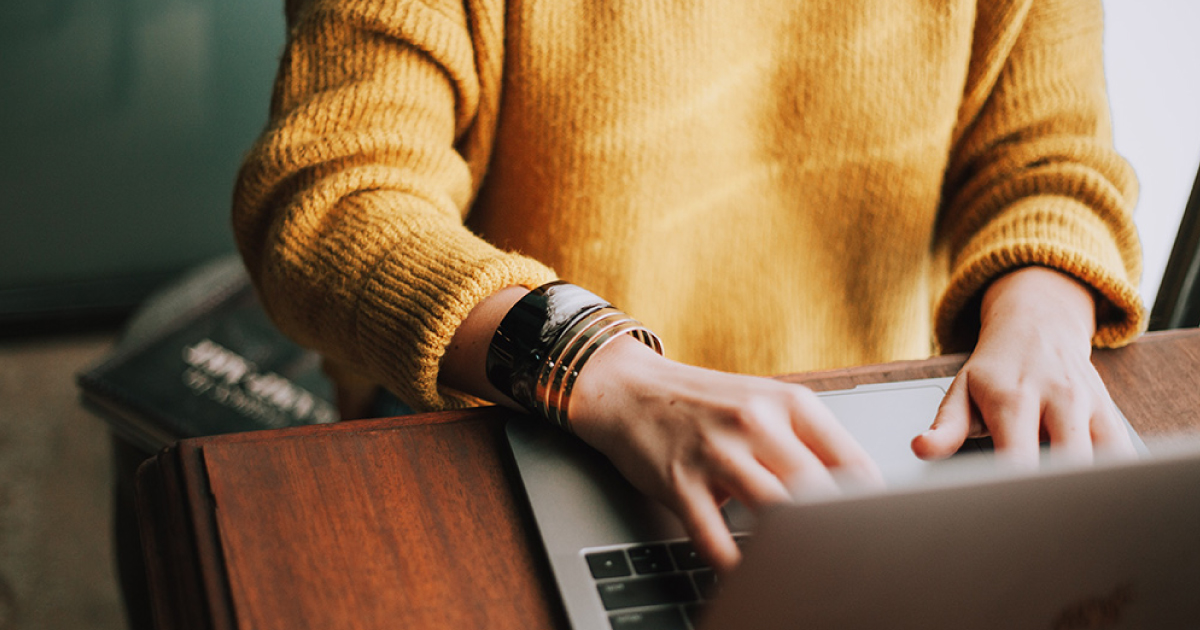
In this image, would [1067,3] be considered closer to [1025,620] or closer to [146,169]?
[1025,620]

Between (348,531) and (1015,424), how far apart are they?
13.8 inches

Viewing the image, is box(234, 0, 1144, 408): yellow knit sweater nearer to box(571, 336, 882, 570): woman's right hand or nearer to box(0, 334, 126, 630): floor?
box(571, 336, 882, 570): woman's right hand

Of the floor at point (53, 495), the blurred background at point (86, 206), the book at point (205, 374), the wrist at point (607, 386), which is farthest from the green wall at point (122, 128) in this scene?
the wrist at point (607, 386)

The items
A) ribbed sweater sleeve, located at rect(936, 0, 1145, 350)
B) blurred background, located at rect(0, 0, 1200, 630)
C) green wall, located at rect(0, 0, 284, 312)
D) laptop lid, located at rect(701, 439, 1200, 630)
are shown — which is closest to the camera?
laptop lid, located at rect(701, 439, 1200, 630)

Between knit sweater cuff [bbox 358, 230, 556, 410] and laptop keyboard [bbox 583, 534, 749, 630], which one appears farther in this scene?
knit sweater cuff [bbox 358, 230, 556, 410]

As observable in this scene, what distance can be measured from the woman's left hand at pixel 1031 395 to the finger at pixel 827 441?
58mm

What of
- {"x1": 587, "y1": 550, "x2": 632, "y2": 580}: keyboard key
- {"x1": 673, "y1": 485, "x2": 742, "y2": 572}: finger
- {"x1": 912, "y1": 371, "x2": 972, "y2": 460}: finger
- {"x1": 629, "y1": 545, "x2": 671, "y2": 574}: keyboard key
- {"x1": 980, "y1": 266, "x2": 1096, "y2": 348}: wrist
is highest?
{"x1": 980, "y1": 266, "x2": 1096, "y2": 348}: wrist

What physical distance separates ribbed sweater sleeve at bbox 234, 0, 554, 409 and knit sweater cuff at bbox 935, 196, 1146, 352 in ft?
1.04

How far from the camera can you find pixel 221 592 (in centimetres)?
35

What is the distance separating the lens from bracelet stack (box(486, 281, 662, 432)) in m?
0.44

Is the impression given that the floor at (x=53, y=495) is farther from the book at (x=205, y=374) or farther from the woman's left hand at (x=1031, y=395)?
the woman's left hand at (x=1031, y=395)

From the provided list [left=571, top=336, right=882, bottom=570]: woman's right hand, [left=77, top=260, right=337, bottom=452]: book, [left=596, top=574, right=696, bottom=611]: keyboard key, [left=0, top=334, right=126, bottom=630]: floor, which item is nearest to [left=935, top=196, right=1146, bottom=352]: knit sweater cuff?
[left=571, top=336, right=882, bottom=570]: woman's right hand

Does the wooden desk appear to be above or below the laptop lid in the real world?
below

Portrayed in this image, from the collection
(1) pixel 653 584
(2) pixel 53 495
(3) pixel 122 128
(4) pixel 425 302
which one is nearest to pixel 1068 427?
(1) pixel 653 584
